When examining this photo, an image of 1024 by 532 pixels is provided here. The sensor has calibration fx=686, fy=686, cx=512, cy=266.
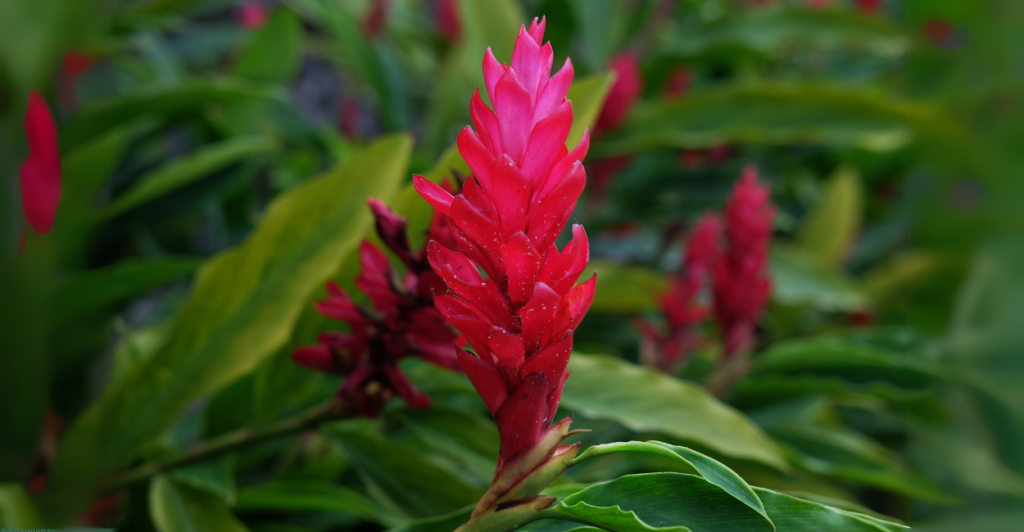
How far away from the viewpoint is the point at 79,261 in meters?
0.89

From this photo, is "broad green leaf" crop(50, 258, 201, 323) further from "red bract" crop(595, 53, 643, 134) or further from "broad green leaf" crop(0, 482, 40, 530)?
"red bract" crop(595, 53, 643, 134)

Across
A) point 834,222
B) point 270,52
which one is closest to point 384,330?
point 270,52

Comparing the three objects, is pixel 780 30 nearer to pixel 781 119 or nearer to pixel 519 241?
pixel 781 119

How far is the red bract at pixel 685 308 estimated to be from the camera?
0.98 meters

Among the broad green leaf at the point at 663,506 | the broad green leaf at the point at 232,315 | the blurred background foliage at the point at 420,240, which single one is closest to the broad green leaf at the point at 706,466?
the broad green leaf at the point at 663,506

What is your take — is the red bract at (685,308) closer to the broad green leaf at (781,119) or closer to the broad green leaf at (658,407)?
the broad green leaf at (781,119)

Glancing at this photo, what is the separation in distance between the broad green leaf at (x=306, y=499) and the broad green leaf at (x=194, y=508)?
0.26 feet

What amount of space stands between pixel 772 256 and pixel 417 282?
96 centimetres

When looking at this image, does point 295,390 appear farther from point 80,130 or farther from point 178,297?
point 178,297

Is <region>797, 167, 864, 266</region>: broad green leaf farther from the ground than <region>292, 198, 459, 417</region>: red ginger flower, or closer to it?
farther from the ground

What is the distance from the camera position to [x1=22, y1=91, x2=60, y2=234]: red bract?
654mm

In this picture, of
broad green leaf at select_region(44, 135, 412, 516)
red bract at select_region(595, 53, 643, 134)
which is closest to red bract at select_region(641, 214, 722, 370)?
red bract at select_region(595, 53, 643, 134)

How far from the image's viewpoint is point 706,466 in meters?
0.33

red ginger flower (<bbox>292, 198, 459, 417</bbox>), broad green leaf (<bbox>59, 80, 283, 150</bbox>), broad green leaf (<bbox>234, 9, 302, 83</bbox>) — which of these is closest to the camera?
red ginger flower (<bbox>292, 198, 459, 417</bbox>)
